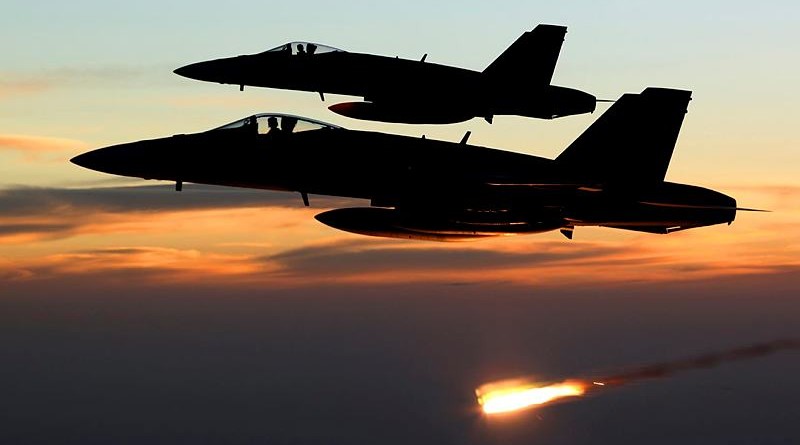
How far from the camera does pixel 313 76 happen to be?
1767 inches

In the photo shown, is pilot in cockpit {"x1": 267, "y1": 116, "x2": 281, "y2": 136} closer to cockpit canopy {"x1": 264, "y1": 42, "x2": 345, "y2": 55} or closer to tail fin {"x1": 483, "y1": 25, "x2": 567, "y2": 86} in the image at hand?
cockpit canopy {"x1": 264, "y1": 42, "x2": 345, "y2": 55}

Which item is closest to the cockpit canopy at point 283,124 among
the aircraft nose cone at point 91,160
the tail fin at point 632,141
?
the aircraft nose cone at point 91,160

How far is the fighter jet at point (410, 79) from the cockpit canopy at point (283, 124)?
5243 mm

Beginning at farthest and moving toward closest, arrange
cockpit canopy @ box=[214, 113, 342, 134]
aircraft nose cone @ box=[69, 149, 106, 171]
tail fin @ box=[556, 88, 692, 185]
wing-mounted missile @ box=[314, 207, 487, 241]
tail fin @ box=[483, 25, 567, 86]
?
1. tail fin @ box=[483, 25, 567, 86]
2. tail fin @ box=[556, 88, 692, 185]
3. cockpit canopy @ box=[214, 113, 342, 134]
4. aircraft nose cone @ box=[69, 149, 106, 171]
5. wing-mounted missile @ box=[314, 207, 487, 241]

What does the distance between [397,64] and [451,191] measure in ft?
29.9

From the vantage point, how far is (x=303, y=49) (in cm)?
4538

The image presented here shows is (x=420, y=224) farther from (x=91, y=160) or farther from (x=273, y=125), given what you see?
(x=91, y=160)

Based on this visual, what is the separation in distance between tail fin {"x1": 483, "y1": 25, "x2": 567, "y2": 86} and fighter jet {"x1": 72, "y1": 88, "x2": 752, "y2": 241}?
18.3ft

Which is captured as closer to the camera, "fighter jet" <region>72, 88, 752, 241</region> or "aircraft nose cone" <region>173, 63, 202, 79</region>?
"fighter jet" <region>72, 88, 752, 241</region>

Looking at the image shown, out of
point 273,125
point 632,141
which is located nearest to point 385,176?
Answer: point 273,125

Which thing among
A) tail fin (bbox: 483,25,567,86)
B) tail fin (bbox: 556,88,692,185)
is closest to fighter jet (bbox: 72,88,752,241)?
tail fin (bbox: 556,88,692,185)


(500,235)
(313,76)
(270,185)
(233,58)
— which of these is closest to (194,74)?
(233,58)

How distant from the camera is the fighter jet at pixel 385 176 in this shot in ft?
125

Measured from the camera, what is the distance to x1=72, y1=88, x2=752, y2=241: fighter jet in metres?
38.2
